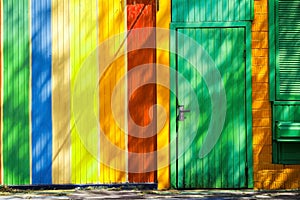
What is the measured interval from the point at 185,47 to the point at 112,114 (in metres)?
1.52

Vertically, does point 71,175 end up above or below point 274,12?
below

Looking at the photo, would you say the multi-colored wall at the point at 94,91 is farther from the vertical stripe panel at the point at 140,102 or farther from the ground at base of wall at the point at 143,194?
the ground at base of wall at the point at 143,194

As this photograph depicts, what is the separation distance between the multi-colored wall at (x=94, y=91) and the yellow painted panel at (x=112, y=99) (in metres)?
0.02

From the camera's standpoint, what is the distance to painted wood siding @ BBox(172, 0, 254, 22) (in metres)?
7.91

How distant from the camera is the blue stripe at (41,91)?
25.7ft

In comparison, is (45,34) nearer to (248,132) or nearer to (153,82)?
(153,82)

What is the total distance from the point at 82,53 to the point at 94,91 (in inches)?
24.0

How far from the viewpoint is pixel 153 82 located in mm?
7906

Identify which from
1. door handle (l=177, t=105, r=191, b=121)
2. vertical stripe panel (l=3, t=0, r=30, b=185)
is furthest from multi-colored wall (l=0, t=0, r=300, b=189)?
door handle (l=177, t=105, r=191, b=121)

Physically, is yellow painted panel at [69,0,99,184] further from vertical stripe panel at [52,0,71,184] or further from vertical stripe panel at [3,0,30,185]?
vertical stripe panel at [3,0,30,185]

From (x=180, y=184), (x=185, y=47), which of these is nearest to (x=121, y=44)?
(x=185, y=47)

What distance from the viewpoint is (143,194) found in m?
7.62

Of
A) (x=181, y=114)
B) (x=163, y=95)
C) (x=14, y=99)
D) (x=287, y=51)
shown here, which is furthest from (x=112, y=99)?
(x=287, y=51)

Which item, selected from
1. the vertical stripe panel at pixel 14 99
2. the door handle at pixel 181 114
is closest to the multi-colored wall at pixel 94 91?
the vertical stripe panel at pixel 14 99
